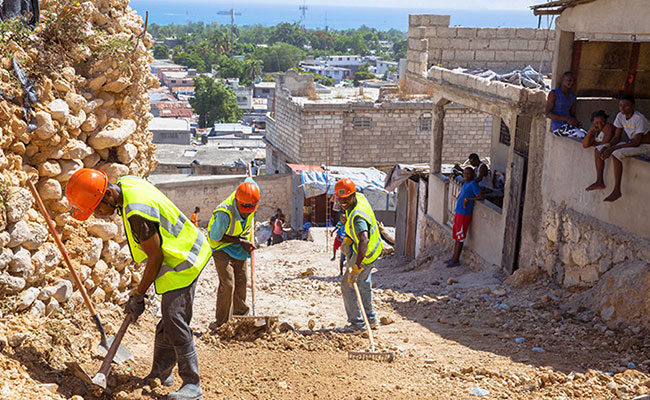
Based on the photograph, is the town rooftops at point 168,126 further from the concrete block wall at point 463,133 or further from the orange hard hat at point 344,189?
the orange hard hat at point 344,189

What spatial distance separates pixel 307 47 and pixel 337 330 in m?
162

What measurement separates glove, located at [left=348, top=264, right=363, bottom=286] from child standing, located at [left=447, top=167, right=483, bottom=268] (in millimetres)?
4354

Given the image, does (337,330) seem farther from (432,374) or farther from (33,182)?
(33,182)

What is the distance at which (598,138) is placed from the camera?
7.61m

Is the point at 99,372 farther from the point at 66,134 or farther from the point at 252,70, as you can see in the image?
the point at 252,70

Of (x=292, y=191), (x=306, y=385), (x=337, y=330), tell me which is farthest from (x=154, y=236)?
(x=292, y=191)

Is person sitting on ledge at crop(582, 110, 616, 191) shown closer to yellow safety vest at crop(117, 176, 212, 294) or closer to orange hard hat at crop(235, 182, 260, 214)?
orange hard hat at crop(235, 182, 260, 214)

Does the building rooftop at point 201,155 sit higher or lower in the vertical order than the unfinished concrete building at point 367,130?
lower

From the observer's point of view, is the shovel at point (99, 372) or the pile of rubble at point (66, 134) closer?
the shovel at point (99, 372)

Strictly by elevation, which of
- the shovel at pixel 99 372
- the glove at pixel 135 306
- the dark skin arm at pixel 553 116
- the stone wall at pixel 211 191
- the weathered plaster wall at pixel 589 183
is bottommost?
the stone wall at pixel 211 191

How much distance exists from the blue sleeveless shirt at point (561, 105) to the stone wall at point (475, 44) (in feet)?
24.4

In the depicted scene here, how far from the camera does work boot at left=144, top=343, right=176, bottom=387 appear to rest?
476 cm

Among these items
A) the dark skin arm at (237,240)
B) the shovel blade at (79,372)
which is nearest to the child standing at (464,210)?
the dark skin arm at (237,240)

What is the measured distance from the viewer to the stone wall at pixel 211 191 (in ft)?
68.5
